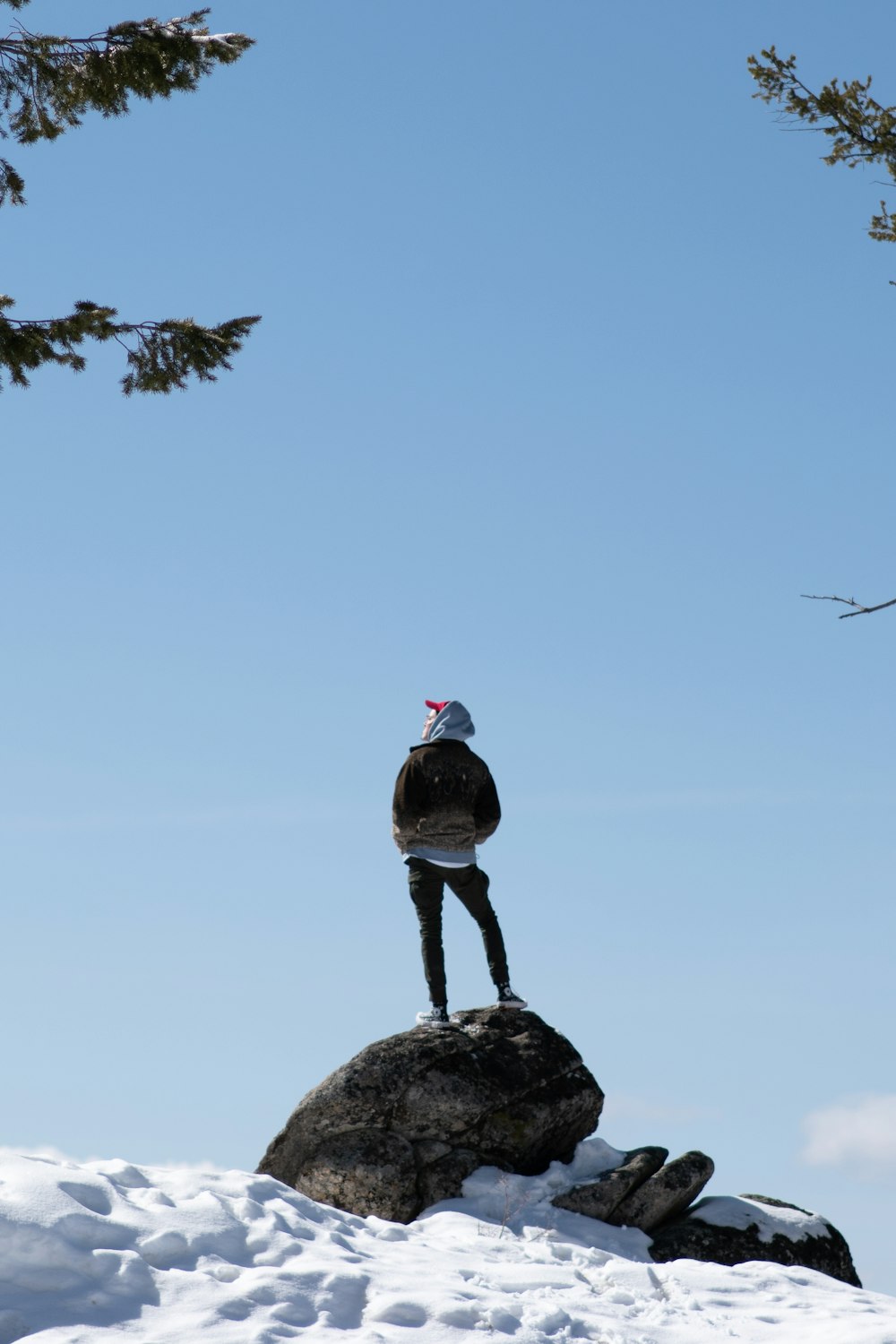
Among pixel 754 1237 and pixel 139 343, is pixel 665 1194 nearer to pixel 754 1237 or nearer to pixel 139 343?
pixel 754 1237

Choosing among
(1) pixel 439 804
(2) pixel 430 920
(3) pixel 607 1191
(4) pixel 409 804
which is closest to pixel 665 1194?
(3) pixel 607 1191

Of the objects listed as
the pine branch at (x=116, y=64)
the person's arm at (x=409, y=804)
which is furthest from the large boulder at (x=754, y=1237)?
the pine branch at (x=116, y=64)

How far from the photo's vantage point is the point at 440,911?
511 inches

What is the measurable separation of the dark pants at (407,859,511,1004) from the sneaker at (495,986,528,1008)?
0.23 feet

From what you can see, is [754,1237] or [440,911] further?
[440,911]

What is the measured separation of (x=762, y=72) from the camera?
521 inches

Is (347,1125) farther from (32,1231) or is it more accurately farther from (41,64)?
(41,64)

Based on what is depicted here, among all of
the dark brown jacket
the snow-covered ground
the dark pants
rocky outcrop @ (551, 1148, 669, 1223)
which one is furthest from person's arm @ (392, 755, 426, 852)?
the snow-covered ground

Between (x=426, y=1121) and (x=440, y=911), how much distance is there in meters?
2.02

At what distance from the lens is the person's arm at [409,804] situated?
12.9 meters

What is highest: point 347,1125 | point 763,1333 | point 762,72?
point 762,72

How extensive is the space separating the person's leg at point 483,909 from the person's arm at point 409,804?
0.56 meters

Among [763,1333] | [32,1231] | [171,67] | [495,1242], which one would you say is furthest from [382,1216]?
[171,67]

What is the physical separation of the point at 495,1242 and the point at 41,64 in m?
10.7
